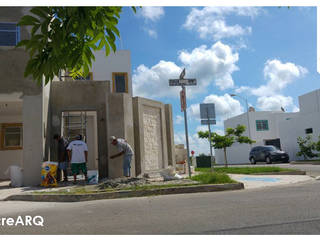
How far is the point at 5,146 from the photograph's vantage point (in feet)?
45.8

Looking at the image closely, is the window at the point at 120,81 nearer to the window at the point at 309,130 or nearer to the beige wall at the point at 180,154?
the beige wall at the point at 180,154

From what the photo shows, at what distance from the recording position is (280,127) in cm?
3269

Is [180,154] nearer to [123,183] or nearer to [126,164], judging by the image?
[126,164]

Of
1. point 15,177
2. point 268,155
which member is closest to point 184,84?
point 15,177

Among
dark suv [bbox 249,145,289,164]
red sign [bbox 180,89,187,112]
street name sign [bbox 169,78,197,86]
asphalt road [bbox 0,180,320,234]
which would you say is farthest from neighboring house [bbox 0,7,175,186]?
dark suv [bbox 249,145,289,164]

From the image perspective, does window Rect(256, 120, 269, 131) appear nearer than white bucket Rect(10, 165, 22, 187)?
No

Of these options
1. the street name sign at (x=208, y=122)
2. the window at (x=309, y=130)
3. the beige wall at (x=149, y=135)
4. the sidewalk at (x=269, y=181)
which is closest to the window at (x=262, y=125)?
the window at (x=309, y=130)

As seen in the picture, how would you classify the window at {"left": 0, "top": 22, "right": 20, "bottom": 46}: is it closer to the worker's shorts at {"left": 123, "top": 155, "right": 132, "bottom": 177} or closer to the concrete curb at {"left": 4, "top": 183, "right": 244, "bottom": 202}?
the worker's shorts at {"left": 123, "top": 155, "right": 132, "bottom": 177}

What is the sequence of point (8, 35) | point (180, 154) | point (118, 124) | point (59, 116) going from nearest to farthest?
point (8, 35) → point (118, 124) → point (59, 116) → point (180, 154)

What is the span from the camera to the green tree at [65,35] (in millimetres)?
2471

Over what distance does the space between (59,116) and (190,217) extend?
8.49 m

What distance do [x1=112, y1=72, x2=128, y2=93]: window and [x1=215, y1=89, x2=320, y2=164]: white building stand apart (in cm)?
1834

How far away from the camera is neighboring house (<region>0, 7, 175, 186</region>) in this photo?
33.9 feet
